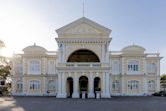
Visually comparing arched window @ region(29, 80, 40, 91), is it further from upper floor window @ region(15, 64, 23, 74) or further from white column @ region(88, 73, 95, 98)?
white column @ region(88, 73, 95, 98)

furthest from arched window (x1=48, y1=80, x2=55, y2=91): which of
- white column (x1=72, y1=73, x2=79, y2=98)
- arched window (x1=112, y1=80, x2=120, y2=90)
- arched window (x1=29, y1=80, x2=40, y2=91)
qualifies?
arched window (x1=112, y1=80, x2=120, y2=90)

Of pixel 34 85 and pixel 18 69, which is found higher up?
pixel 18 69

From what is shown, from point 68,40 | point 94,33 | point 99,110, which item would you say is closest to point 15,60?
point 68,40

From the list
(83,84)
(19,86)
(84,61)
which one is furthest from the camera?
(19,86)

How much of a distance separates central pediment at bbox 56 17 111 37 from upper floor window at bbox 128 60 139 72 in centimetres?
883

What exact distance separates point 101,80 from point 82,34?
24.8 feet

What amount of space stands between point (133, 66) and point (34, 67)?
1736 cm

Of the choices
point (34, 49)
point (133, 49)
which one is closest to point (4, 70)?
point (34, 49)

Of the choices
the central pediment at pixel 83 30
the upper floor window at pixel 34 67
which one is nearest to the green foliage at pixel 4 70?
the upper floor window at pixel 34 67

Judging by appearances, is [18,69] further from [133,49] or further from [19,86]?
[133,49]

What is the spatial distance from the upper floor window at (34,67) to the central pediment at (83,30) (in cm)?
889

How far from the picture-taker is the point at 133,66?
46719 millimetres

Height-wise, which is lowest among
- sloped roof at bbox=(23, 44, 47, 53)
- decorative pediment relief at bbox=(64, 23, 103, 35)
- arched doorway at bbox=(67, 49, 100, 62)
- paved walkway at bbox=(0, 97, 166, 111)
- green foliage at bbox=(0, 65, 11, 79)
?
paved walkway at bbox=(0, 97, 166, 111)

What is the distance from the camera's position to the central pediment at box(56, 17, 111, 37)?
4059 centimetres
